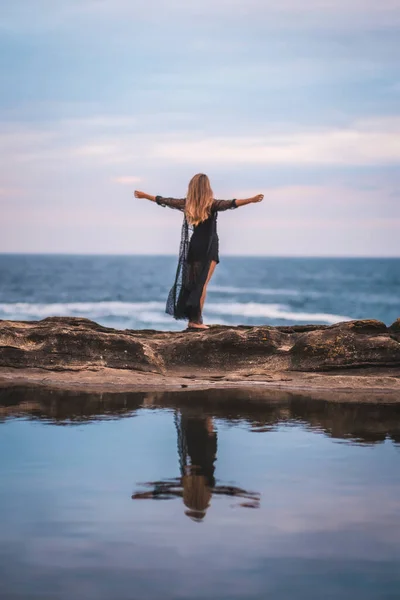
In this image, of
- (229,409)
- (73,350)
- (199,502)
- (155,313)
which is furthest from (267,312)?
(199,502)

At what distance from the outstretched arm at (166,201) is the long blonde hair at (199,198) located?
164 mm

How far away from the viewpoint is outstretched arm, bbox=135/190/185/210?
11.2 m

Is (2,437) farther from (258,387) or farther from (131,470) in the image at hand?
(258,387)

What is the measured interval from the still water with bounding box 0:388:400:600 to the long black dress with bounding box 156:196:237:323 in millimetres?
3235

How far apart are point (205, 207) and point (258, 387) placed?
273 cm

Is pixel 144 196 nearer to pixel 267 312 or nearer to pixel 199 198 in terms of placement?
pixel 199 198

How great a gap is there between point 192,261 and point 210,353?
1.95 m

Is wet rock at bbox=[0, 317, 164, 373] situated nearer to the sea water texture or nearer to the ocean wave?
the sea water texture

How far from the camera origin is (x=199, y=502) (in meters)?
5.20

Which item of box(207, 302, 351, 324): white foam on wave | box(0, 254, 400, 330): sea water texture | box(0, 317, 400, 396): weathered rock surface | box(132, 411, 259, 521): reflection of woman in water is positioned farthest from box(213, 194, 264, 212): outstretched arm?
box(207, 302, 351, 324): white foam on wave

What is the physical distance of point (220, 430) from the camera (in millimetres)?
7121

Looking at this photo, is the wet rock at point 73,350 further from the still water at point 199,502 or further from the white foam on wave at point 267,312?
the white foam on wave at point 267,312

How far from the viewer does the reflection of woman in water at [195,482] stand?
5217 millimetres

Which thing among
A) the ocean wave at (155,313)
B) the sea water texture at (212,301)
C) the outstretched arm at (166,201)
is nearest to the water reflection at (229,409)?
the outstretched arm at (166,201)
